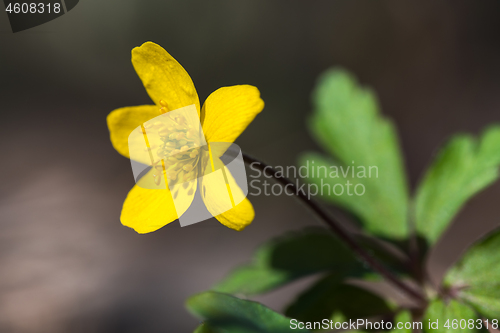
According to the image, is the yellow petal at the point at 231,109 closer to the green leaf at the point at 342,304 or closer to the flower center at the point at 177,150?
the flower center at the point at 177,150

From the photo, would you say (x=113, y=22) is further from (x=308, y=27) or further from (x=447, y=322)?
(x=447, y=322)

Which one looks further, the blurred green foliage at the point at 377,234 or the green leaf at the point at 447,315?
the blurred green foliage at the point at 377,234

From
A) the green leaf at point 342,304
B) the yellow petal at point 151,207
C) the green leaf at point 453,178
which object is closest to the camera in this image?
the yellow petal at point 151,207

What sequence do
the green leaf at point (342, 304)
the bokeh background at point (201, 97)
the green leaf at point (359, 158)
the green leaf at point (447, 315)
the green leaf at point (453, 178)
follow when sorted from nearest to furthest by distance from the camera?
the green leaf at point (447, 315)
the green leaf at point (342, 304)
the green leaf at point (453, 178)
the green leaf at point (359, 158)
the bokeh background at point (201, 97)

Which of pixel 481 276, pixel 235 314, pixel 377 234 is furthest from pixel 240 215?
pixel 481 276

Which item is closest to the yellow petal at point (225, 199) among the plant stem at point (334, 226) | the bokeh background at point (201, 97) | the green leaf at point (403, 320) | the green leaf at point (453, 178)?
the plant stem at point (334, 226)

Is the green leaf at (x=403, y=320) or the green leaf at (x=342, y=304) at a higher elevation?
the green leaf at (x=403, y=320)

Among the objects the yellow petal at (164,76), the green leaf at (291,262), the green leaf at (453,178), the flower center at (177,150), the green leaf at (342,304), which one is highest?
the yellow petal at (164,76)
